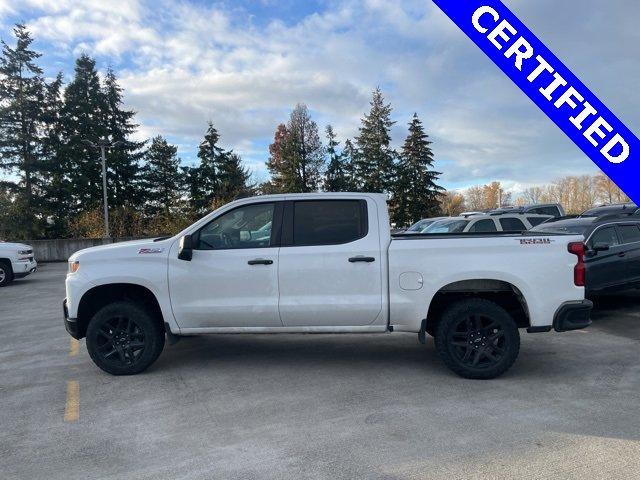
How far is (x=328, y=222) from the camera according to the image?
554 cm

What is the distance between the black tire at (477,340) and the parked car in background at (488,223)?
826cm

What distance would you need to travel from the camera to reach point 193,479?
3.37 m

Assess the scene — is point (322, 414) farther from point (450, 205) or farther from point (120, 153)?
point (450, 205)

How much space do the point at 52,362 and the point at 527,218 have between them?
13193 millimetres

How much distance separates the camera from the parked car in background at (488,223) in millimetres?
13574

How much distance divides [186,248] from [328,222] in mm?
1587

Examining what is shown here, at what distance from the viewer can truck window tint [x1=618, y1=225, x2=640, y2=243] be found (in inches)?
352

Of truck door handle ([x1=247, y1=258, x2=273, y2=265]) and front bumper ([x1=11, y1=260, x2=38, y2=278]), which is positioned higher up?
truck door handle ([x1=247, y1=258, x2=273, y2=265])

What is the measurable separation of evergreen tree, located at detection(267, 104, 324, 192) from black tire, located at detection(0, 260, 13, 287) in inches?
1559

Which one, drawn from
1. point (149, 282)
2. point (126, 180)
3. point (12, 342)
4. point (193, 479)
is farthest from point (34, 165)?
point (193, 479)

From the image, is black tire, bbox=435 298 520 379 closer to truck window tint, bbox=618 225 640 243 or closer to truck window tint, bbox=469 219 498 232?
truck window tint, bbox=618 225 640 243

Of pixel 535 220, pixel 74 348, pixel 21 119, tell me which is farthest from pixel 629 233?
pixel 21 119

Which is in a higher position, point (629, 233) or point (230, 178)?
point (230, 178)

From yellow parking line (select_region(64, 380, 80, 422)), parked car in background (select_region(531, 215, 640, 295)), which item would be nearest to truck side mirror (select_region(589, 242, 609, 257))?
parked car in background (select_region(531, 215, 640, 295))
